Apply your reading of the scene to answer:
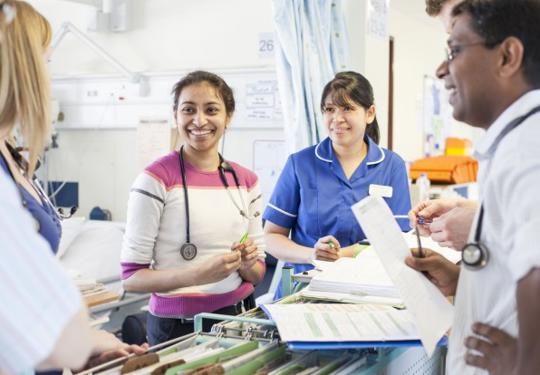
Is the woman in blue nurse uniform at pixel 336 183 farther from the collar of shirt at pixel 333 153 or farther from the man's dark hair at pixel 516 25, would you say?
the man's dark hair at pixel 516 25

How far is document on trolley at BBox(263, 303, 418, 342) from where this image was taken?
1.18 meters

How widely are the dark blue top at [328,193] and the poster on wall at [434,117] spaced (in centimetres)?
323

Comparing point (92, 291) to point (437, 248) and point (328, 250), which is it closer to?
point (328, 250)

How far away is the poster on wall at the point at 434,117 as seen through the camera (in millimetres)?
5406

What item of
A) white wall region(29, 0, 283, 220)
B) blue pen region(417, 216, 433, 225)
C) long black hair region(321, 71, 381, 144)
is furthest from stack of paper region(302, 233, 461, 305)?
white wall region(29, 0, 283, 220)

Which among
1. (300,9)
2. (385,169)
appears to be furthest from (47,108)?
(300,9)

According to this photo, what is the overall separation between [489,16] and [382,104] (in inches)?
100

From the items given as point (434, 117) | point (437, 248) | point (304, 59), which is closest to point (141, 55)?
point (304, 59)

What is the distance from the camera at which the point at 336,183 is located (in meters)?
2.22

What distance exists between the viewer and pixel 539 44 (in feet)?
3.28

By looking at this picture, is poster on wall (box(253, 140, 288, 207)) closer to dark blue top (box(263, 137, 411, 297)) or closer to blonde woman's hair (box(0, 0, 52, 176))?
dark blue top (box(263, 137, 411, 297))

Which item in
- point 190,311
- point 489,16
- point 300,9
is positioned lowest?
point 190,311

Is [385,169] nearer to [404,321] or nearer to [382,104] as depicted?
[404,321]

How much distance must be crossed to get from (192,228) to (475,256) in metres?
0.98
